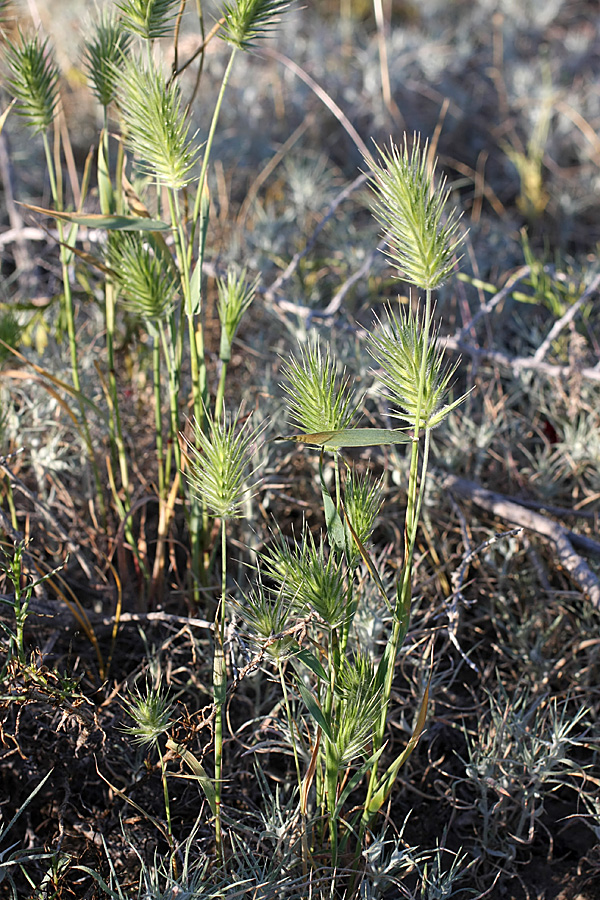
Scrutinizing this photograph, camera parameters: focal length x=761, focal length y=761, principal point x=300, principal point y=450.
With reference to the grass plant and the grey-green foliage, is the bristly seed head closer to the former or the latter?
the grass plant

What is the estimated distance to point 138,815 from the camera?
1276mm

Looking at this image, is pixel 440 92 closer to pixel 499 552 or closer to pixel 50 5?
pixel 50 5

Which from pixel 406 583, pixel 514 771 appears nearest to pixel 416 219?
pixel 406 583

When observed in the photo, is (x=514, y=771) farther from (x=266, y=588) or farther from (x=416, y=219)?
(x=416, y=219)

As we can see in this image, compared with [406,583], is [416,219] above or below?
above

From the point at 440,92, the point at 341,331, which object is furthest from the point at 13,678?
the point at 440,92

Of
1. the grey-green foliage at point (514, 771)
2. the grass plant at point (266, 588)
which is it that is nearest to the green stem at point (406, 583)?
the grass plant at point (266, 588)

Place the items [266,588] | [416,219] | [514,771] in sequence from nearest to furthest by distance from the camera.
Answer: [416,219] → [266,588] → [514,771]

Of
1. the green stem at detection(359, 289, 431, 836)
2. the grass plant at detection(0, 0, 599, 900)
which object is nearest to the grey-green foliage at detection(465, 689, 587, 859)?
the grass plant at detection(0, 0, 599, 900)

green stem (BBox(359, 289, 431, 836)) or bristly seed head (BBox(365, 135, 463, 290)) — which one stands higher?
bristly seed head (BBox(365, 135, 463, 290))

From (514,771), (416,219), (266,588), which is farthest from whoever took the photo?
(514,771)

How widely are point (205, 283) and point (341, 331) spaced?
0.44 metres

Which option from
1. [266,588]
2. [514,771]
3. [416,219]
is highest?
[416,219]

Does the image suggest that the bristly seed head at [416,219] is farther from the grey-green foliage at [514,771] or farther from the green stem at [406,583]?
the grey-green foliage at [514,771]
